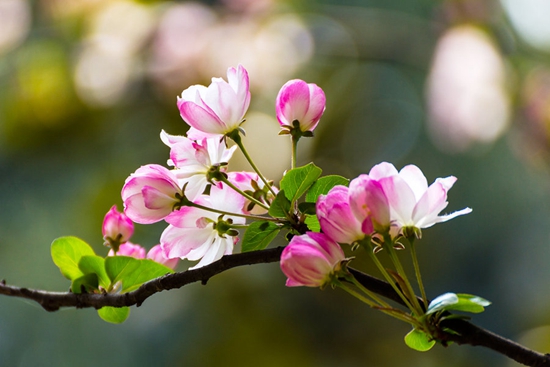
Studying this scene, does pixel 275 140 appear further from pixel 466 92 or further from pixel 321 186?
pixel 321 186

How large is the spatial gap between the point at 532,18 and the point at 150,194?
5.51 feet

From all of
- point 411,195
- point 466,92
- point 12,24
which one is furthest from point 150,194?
point 12,24

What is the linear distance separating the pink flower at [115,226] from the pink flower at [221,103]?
0.12 metres

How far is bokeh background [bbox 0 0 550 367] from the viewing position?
1.47m

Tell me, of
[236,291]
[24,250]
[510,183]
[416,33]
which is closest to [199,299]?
[236,291]

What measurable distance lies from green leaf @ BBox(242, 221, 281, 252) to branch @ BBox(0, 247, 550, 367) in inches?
1.0

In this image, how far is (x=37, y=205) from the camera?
1905 mm

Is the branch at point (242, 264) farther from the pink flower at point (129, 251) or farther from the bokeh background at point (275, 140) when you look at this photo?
the bokeh background at point (275, 140)

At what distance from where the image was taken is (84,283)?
38 centimetres

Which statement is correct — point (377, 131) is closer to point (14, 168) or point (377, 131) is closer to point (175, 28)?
point (175, 28)

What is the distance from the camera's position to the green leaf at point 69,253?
39cm

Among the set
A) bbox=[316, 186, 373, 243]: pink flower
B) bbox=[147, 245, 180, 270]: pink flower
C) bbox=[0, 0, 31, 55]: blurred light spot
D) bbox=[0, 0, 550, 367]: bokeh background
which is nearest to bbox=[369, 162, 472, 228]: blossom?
bbox=[316, 186, 373, 243]: pink flower

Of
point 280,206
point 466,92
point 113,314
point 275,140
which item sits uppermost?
point 280,206

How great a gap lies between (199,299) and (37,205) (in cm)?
63
